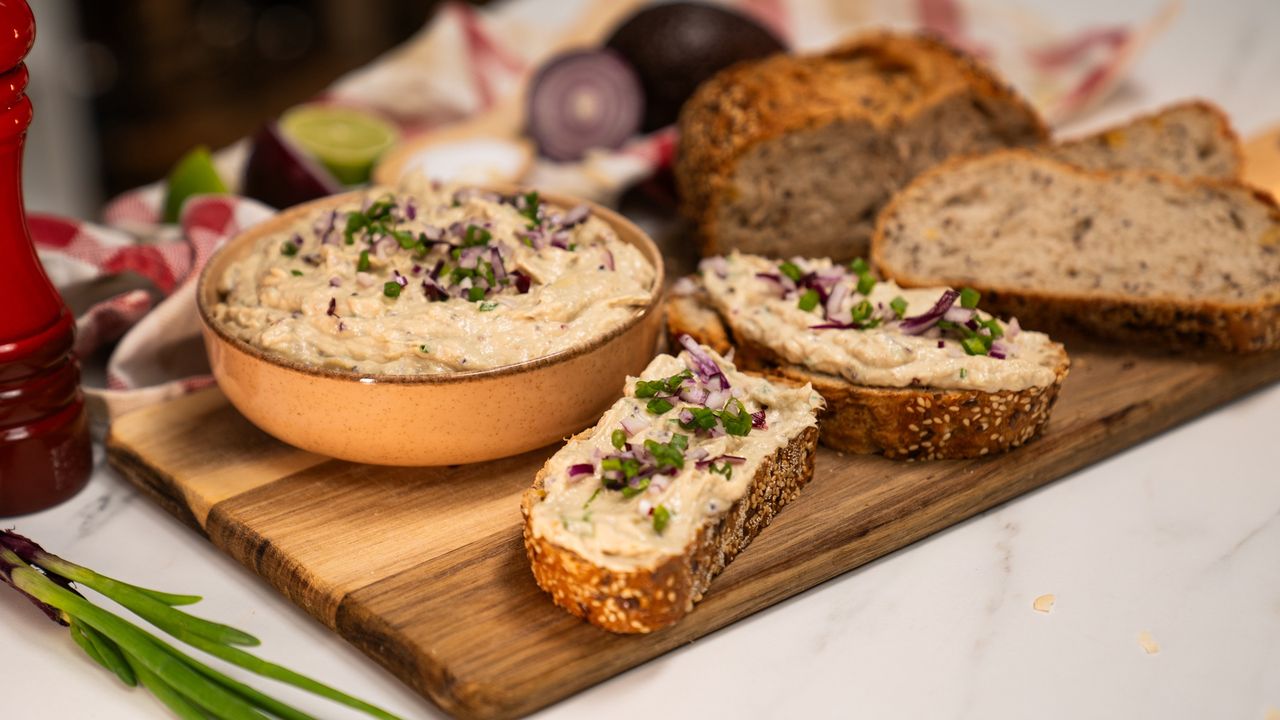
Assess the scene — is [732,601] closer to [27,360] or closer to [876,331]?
[876,331]

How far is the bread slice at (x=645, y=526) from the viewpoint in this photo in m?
2.50

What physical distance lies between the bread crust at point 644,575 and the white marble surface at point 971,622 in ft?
0.48

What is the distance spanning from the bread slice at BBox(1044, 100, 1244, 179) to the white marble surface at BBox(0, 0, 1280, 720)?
134cm

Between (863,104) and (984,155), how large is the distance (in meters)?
0.42

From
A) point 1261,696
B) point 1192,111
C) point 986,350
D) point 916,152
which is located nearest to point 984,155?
point 916,152

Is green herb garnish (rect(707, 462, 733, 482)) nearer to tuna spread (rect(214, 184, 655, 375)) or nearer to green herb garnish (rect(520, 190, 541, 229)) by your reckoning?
tuna spread (rect(214, 184, 655, 375))

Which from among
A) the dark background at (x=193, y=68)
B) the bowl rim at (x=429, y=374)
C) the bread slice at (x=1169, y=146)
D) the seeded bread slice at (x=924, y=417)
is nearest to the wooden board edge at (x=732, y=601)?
the seeded bread slice at (x=924, y=417)

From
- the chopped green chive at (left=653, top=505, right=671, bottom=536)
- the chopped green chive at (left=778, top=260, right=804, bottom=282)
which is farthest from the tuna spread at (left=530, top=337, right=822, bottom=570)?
the chopped green chive at (left=778, top=260, right=804, bottom=282)

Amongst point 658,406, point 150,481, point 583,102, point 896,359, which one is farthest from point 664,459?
point 583,102

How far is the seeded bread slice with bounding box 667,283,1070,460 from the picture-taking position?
306cm

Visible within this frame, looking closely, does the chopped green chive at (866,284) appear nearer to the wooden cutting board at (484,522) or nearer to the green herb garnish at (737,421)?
the wooden cutting board at (484,522)

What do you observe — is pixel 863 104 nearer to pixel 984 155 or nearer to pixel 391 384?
pixel 984 155

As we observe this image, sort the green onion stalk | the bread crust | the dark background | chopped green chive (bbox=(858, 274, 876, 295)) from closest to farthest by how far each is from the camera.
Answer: the green onion stalk < the bread crust < chopped green chive (bbox=(858, 274, 876, 295)) < the dark background

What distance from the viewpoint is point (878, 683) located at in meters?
2.60
